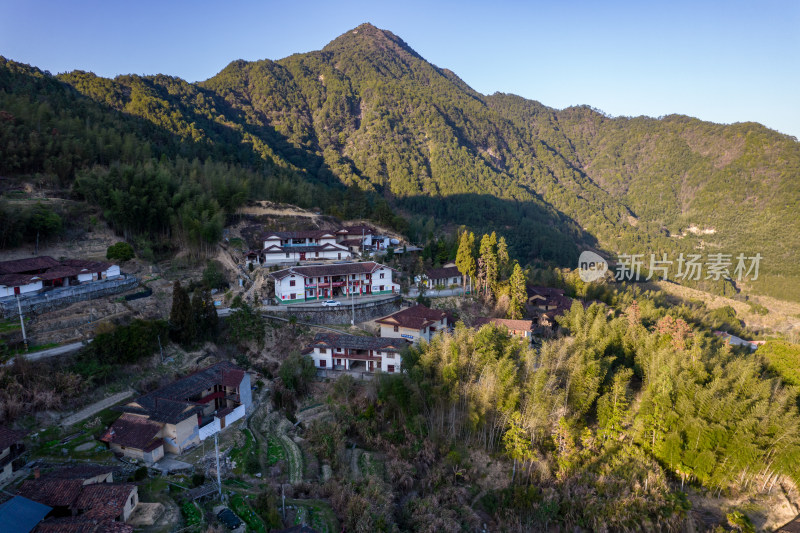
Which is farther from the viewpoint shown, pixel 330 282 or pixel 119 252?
pixel 330 282

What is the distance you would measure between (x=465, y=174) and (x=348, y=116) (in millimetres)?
38563

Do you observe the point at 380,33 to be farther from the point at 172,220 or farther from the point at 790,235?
the point at 172,220

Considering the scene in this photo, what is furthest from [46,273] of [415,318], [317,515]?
[415,318]

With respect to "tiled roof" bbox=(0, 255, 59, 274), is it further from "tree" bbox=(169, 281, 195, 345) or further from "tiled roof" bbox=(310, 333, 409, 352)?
"tiled roof" bbox=(310, 333, 409, 352)

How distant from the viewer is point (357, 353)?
25297mm

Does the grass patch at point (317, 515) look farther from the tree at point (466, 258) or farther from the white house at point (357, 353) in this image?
the tree at point (466, 258)

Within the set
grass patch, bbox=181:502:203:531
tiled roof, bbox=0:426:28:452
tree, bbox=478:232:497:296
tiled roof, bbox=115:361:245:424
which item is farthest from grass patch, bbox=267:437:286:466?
tree, bbox=478:232:497:296

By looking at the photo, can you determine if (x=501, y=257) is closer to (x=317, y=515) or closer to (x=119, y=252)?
(x=317, y=515)

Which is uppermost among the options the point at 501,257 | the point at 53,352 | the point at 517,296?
the point at 501,257

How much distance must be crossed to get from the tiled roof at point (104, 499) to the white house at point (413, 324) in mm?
17156

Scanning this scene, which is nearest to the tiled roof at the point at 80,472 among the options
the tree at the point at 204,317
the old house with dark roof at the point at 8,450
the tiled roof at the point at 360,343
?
the old house with dark roof at the point at 8,450

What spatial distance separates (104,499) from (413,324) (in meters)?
18.2

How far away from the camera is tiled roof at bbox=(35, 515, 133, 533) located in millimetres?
10875

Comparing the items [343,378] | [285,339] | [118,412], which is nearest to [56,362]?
[118,412]
